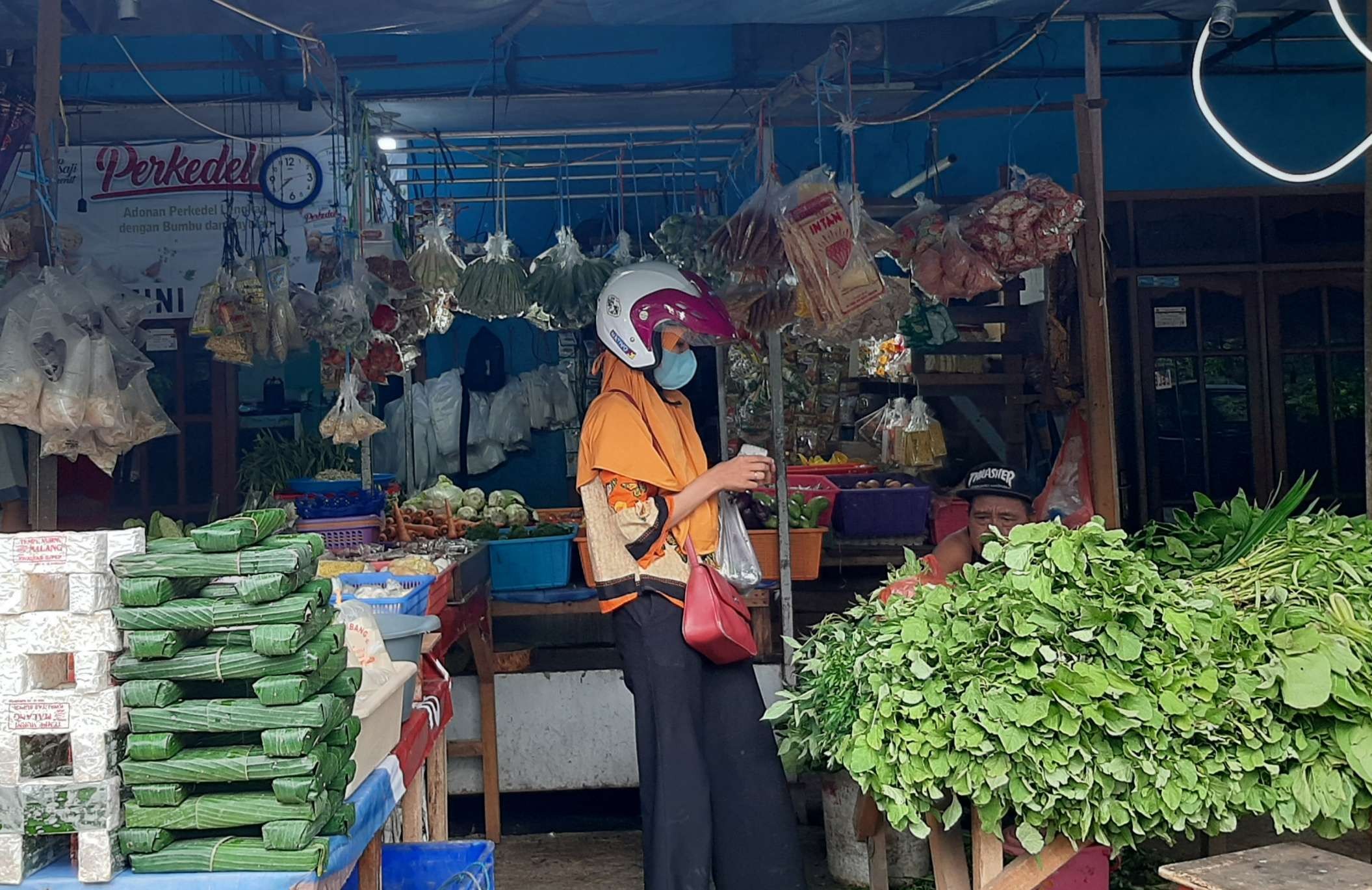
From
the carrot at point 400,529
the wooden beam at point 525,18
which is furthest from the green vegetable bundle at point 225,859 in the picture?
the carrot at point 400,529

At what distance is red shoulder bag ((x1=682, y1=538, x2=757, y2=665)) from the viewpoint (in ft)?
12.6

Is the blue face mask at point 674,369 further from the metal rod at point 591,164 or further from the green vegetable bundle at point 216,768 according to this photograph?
the green vegetable bundle at point 216,768

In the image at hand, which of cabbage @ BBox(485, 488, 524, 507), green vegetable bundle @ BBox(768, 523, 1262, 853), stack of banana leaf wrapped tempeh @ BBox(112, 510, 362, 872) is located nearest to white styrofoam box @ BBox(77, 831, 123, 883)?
stack of banana leaf wrapped tempeh @ BBox(112, 510, 362, 872)

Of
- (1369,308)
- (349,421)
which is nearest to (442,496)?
(349,421)

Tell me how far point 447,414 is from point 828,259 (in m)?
4.74

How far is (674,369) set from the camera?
4.04 meters

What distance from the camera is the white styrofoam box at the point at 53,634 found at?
2283 millimetres

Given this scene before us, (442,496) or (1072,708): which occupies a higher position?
(442,496)

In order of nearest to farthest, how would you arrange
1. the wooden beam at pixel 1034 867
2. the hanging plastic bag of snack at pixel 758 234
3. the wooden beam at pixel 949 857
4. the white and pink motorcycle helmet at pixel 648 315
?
the wooden beam at pixel 1034 867, the wooden beam at pixel 949 857, the white and pink motorcycle helmet at pixel 648 315, the hanging plastic bag of snack at pixel 758 234

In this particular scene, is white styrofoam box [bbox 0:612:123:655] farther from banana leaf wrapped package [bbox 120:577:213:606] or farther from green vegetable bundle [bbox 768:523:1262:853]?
green vegetable bundle [bbox 768:523:1262:853]

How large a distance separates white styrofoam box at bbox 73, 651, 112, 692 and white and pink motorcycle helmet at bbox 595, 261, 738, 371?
2.02 meters

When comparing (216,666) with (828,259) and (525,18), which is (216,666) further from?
(828,259)

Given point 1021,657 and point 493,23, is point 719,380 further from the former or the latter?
point 1021,657

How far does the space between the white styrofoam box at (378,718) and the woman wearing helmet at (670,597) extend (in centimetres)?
97
